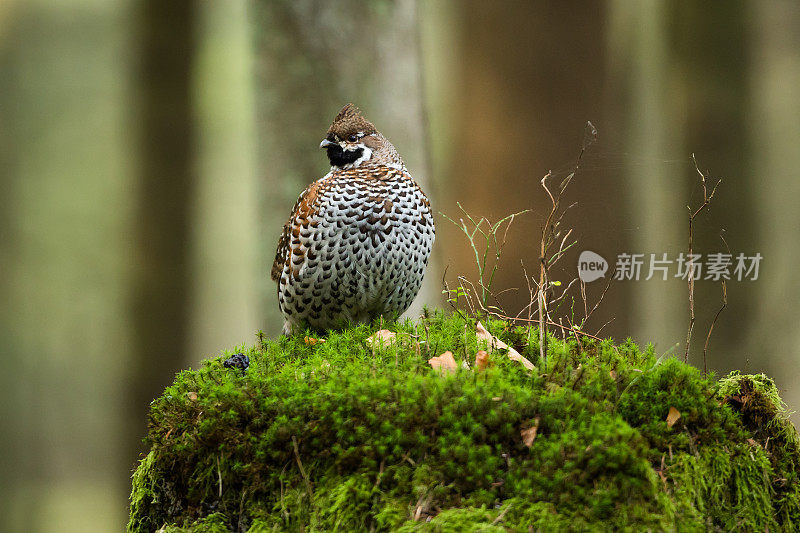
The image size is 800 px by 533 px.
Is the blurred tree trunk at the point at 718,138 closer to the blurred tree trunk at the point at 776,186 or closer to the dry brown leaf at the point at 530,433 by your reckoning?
the blurred tree trunk at the point at 776,186

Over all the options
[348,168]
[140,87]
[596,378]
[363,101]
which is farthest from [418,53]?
[596,378]

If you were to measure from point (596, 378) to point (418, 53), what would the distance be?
300cm

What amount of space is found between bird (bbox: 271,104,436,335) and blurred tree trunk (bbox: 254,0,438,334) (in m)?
0.99

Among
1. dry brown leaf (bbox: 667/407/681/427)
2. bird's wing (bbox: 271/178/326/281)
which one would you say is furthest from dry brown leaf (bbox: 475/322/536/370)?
bird's wing (bbox: 271/178/326/281)

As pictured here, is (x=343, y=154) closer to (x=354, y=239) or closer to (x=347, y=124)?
(x=347, y=124)

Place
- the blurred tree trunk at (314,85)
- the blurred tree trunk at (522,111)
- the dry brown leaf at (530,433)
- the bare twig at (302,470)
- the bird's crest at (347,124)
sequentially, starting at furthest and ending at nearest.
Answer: the blurred tree trunk at (522,111), the blurred tree trunk at (314,85), the bird's crest at (347,124), the bare twig at (302,470), the dry brown leaf at (530,433)

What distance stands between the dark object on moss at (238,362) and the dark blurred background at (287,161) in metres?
1.62


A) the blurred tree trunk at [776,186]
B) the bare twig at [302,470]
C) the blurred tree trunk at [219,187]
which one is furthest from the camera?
the blurred tree trunk at [219,187]

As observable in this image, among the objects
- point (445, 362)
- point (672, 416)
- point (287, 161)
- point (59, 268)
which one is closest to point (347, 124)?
point (287, 161)

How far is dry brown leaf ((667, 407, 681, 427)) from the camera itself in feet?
7.27

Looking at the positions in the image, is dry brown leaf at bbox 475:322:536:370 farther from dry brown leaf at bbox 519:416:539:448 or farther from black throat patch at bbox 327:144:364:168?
black throat patch at bbox 327:144:364:168

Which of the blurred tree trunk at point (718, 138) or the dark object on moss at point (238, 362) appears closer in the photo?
the dark object on moss at point (238, 362)

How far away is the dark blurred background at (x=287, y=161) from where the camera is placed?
4.47 metres

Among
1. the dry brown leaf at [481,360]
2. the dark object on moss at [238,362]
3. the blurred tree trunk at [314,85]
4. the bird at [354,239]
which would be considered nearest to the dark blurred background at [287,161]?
the blurred tree trunk at [314,85]
